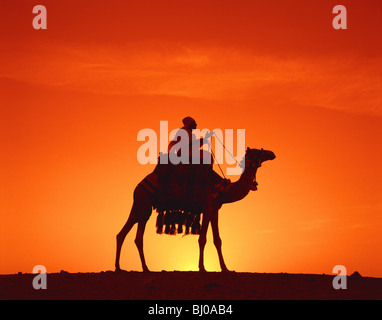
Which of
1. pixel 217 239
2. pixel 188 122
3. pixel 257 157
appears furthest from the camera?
pixel 257 157

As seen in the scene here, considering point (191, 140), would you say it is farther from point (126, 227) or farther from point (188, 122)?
point (126, 227)

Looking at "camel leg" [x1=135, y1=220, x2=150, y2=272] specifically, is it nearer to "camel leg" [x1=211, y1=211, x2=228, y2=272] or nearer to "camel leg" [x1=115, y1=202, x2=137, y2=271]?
"camel leg" [x1=115, y1=202, x2=137, y2=271]

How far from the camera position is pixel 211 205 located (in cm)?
2173

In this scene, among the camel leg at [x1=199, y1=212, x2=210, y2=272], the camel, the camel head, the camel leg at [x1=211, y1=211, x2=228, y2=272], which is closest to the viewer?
the camel leg at [x1=199, y1=212, x2=210, y2=272]

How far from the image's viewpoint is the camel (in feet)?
70.0

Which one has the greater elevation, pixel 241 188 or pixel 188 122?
pixel 188 122

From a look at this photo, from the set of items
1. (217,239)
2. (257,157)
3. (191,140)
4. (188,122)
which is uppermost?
(188,122)

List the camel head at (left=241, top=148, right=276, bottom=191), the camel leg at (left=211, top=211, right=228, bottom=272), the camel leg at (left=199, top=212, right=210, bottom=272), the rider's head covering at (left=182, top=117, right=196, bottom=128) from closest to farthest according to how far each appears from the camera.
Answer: the camel leg at (left=199, top=212, right=210, bottom=272) < the camel leg at (left=211, top=211, right=228, bottom=272) < the rider's head covering at (left=182, top=117, right=196, bottom=128) < the camel head at (left=241, top=148, right=276, bottom=191)

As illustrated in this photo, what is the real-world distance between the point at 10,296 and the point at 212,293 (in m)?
4.55

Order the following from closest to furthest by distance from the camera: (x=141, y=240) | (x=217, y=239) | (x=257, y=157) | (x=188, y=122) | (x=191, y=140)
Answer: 1. (x=217, y=239)
2. (x=141, y=240)
3. (x=191, y=140)
4. (x=188, y=122)
5. (x=257, y=157)

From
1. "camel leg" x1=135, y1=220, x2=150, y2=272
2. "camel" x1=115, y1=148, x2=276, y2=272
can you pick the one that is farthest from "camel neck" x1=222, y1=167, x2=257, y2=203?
"camel leg" x1=135, y1=220, x2=150, y2=272

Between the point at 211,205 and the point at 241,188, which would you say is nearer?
the point at 211,205

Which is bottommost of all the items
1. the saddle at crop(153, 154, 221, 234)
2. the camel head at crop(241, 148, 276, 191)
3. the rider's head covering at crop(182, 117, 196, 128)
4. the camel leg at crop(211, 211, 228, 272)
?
the camel leg at crop(211, 211, 228, 272)

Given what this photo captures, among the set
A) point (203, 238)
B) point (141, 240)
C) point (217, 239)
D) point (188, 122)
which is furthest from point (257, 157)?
point (141, 240)
